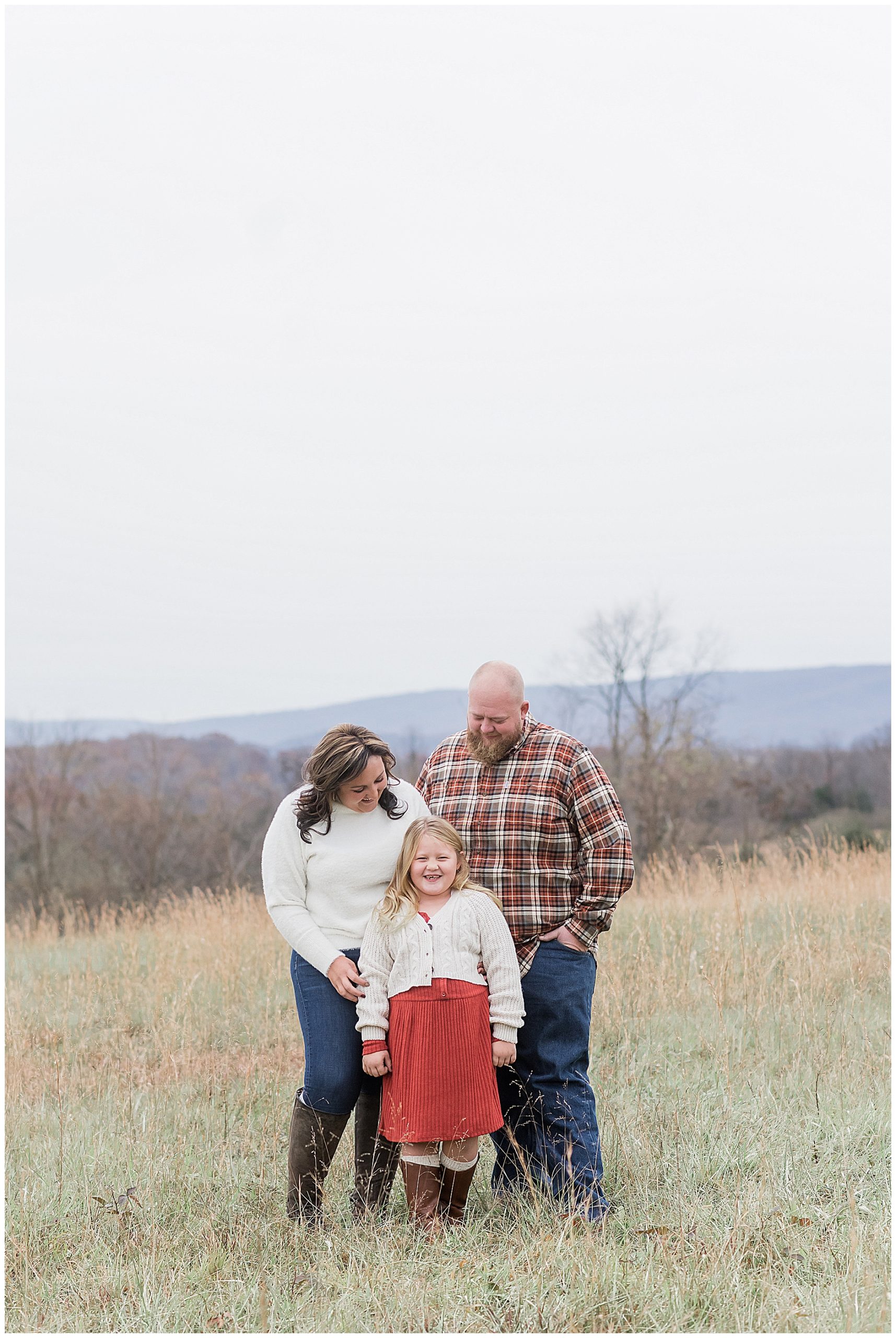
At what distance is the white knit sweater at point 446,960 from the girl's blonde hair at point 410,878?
0.12ft

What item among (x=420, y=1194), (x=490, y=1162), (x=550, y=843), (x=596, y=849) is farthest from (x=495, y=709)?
(x=490, y=1162)

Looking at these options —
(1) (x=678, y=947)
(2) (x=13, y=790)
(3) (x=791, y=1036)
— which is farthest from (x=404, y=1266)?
(2) (x=13, y=790)

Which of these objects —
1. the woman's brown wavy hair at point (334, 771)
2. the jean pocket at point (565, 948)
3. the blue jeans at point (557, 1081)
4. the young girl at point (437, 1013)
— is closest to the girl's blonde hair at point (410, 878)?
the young girl at point (437, 1013)

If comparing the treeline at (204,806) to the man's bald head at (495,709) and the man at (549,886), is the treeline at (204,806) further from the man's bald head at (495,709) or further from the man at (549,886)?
the man's bald head at (495,709)

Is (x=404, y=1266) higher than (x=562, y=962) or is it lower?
lower

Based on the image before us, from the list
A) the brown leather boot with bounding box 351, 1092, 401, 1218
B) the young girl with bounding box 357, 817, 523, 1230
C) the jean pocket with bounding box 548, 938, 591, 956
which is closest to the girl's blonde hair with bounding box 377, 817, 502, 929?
the young girl with bounding box 357, 817, 523, 1230

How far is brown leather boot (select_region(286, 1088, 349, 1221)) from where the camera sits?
4.05 metres

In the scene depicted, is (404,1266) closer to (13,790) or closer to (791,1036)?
(791,1036)

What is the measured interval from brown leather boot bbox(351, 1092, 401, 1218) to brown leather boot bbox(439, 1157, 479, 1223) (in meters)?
0.20

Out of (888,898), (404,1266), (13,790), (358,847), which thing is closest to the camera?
(404,1266)

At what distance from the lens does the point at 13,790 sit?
39.3 m

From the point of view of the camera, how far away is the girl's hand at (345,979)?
12.8ft

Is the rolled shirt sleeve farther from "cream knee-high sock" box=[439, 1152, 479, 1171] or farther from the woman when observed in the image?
"cream knee-high sock" box=[439, 1152, 479, 1171]

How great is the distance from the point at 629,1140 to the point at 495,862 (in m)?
1.65
